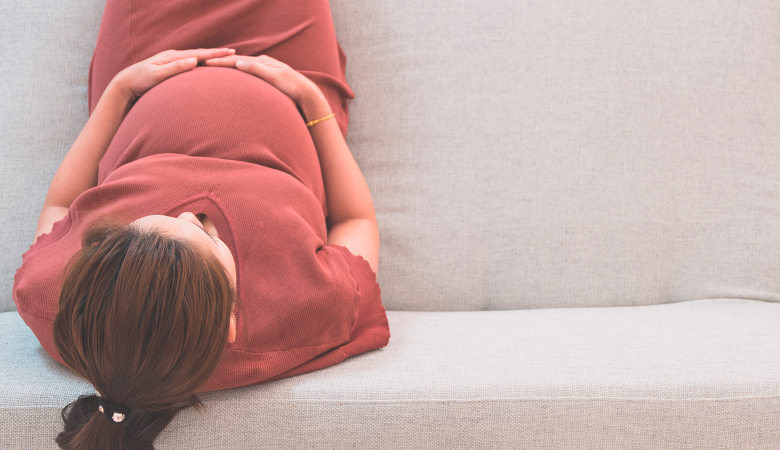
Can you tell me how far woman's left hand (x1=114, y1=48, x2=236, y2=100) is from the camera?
1083mm

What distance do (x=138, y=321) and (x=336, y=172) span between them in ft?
1.97

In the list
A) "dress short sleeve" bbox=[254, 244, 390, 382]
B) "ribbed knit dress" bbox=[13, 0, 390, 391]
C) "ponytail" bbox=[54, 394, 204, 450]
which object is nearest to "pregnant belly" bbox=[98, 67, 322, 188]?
"ribbed knit dress" bbox=[13, 0, 390, 391]

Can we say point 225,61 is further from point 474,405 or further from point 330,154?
point 474,405

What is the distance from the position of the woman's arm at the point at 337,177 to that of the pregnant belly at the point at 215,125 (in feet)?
0.24

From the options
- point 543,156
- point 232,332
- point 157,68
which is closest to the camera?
point 232,332

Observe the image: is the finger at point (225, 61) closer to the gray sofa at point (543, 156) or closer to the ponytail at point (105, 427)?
the gray sofa at point (543, 156)

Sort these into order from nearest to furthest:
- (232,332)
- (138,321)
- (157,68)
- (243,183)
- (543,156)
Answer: (138,321) < (232,332) < (243,183) < (157,68) < (543,156)

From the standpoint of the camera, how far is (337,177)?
3.77ft

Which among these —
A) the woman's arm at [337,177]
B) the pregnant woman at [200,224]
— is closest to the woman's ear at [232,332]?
the pregnant woman at [200,224]

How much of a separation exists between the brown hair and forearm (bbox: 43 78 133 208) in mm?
451

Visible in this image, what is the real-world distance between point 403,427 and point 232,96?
26.7 inches

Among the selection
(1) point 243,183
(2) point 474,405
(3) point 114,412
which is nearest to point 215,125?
(1) point 243,183

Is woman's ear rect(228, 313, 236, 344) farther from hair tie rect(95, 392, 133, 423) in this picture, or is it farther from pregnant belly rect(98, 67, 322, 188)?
pregnant belly rect(98, 67, 322, 188)

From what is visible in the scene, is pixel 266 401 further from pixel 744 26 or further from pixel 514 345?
pixel 744 26
